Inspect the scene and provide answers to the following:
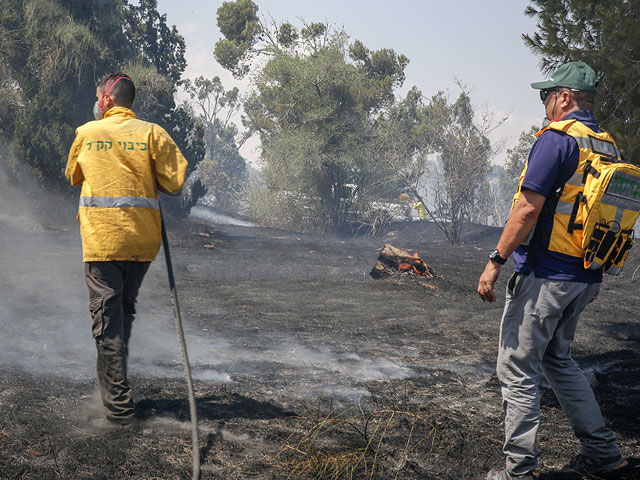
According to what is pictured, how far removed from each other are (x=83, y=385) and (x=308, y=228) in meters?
24.3

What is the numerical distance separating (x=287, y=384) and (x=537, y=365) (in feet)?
6.55

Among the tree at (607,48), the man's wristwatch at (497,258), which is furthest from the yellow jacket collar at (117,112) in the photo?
the tree at (607,48)

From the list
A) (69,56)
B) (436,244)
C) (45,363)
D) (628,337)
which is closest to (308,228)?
(436,244)

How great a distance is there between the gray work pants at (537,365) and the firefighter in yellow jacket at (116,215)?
6.64ft

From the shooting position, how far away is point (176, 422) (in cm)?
320

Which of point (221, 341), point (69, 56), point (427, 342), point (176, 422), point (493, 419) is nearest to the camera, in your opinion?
point (176, 422)

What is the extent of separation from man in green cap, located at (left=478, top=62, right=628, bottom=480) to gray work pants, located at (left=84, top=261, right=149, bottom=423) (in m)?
2.01

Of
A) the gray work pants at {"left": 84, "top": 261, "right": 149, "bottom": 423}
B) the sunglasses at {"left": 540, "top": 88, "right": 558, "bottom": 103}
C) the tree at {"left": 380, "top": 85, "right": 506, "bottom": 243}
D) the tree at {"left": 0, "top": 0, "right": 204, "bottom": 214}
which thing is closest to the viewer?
the sunglasses at {"left": 540, "top": 88, "right": 558, "bottom": 103}

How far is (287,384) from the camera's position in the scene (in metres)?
4.13

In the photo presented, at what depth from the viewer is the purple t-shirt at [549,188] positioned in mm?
2559

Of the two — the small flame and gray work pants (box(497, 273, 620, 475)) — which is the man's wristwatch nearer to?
gray work pants (box(497, 273, 620, 475))

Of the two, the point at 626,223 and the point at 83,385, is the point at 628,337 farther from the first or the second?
the point at 83,385

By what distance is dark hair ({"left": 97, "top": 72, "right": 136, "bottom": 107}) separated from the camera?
3.38 metres

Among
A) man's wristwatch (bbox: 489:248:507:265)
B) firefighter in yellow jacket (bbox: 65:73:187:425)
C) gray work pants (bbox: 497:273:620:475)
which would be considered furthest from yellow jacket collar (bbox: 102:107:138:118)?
gray work pants (bbox: 497:273:620:475)
